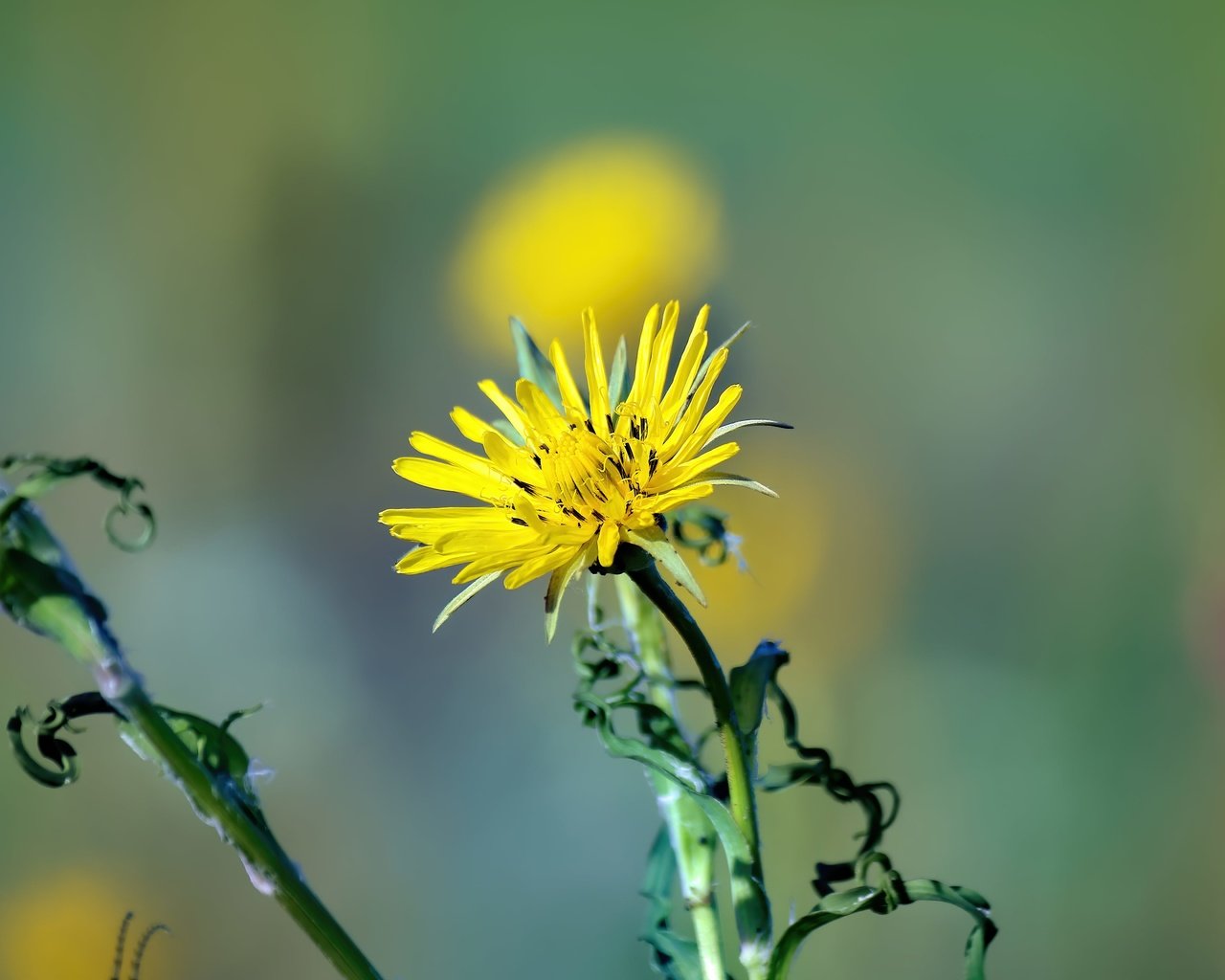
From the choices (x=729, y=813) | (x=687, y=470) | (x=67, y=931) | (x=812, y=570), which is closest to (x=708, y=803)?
(x=729, y=813)

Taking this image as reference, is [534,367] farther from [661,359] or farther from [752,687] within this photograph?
[752,687]

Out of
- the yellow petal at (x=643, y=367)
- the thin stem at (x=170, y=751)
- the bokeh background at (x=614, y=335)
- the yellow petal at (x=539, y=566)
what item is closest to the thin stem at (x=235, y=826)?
the thin stem at (x=170, y=751)

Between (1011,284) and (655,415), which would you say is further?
(1011,284)

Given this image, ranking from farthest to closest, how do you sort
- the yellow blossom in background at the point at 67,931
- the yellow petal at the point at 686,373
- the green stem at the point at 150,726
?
the yellow blossom in background at the point at 67,931 → the yellow petal at the point at 686,373 → the green stem at the point at 150,726

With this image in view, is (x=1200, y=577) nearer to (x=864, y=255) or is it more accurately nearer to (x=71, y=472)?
(x=864, y=255)

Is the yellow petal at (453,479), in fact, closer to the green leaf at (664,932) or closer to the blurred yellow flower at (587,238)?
the green leaf at (664,932)

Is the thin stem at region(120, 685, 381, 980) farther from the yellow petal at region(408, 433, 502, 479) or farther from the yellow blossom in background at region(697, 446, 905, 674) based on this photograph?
the yellow blossom in background at region(697, 446, 905, 674)

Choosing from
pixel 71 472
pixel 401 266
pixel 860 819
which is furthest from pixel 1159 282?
pixel 71 472
